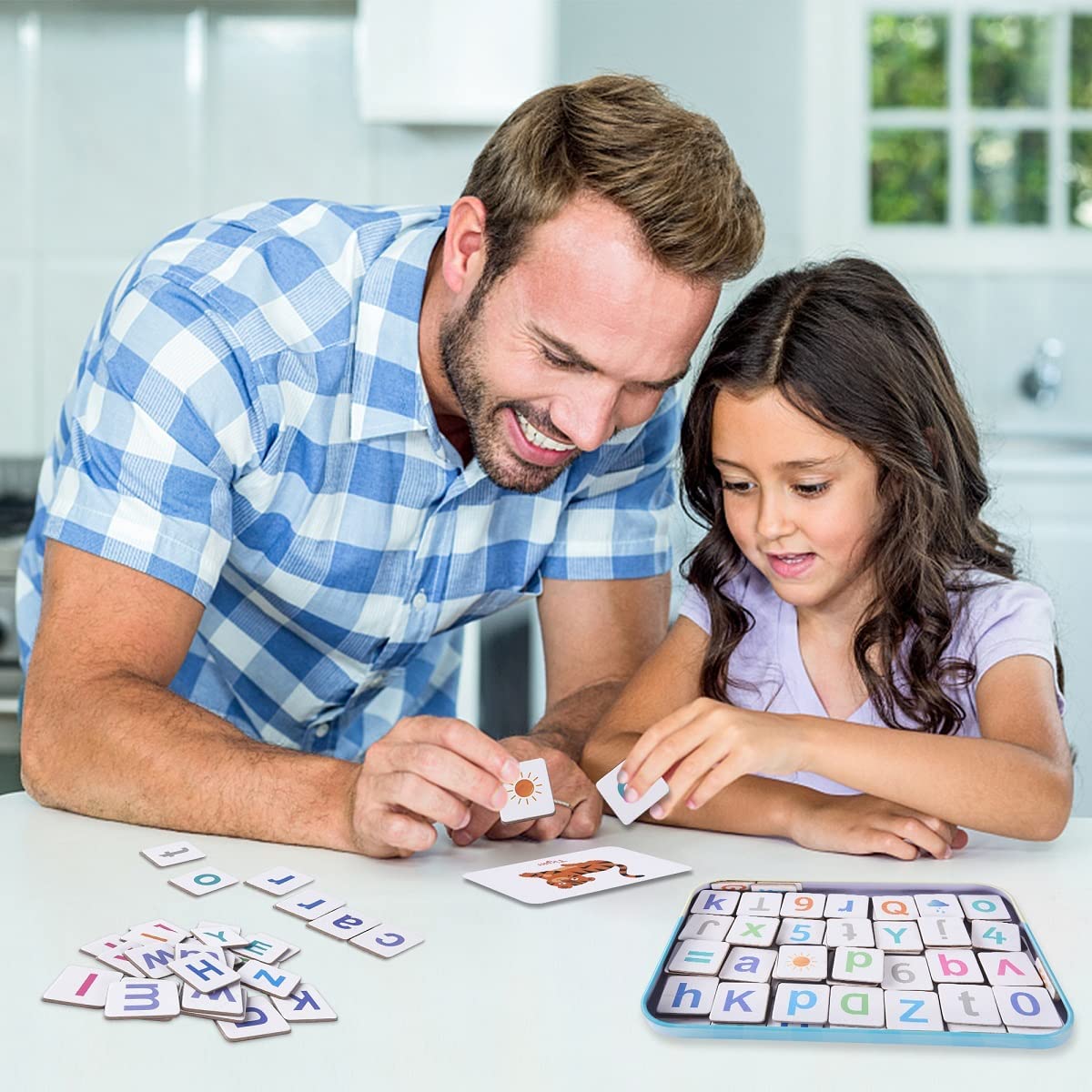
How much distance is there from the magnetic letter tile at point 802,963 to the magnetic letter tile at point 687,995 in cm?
5

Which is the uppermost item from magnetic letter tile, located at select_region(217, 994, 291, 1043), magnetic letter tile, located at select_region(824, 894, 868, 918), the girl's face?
the girl's face

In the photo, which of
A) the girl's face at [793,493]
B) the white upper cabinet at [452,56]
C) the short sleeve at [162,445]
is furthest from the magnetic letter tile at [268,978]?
the white upper cabinet at [452,56]

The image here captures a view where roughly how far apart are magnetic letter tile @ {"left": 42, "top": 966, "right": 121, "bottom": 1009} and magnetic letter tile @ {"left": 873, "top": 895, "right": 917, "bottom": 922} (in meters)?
0.54

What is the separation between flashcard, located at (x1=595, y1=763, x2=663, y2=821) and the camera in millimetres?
1283

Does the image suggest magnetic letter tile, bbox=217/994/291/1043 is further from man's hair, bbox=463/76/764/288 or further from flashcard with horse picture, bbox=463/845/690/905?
man's hair, bbox=463/76/764/288

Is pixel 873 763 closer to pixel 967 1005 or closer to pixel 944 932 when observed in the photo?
pixel 944 932

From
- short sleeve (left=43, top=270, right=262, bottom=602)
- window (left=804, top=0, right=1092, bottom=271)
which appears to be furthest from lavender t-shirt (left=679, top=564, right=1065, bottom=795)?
window (left=804, top=0, right=1092, bottom=271)

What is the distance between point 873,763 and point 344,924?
20.3 inches

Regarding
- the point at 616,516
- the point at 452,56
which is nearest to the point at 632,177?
the point at 616,516

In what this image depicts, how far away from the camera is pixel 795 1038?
0.84 meters

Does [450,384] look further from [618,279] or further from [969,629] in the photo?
[969,629]

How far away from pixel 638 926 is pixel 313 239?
3.05 ft

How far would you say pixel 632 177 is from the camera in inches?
55.9

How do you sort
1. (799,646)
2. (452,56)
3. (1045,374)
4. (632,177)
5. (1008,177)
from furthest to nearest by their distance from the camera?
(1008,177), (1045,374), (452,56), (799,646), (632,177)
